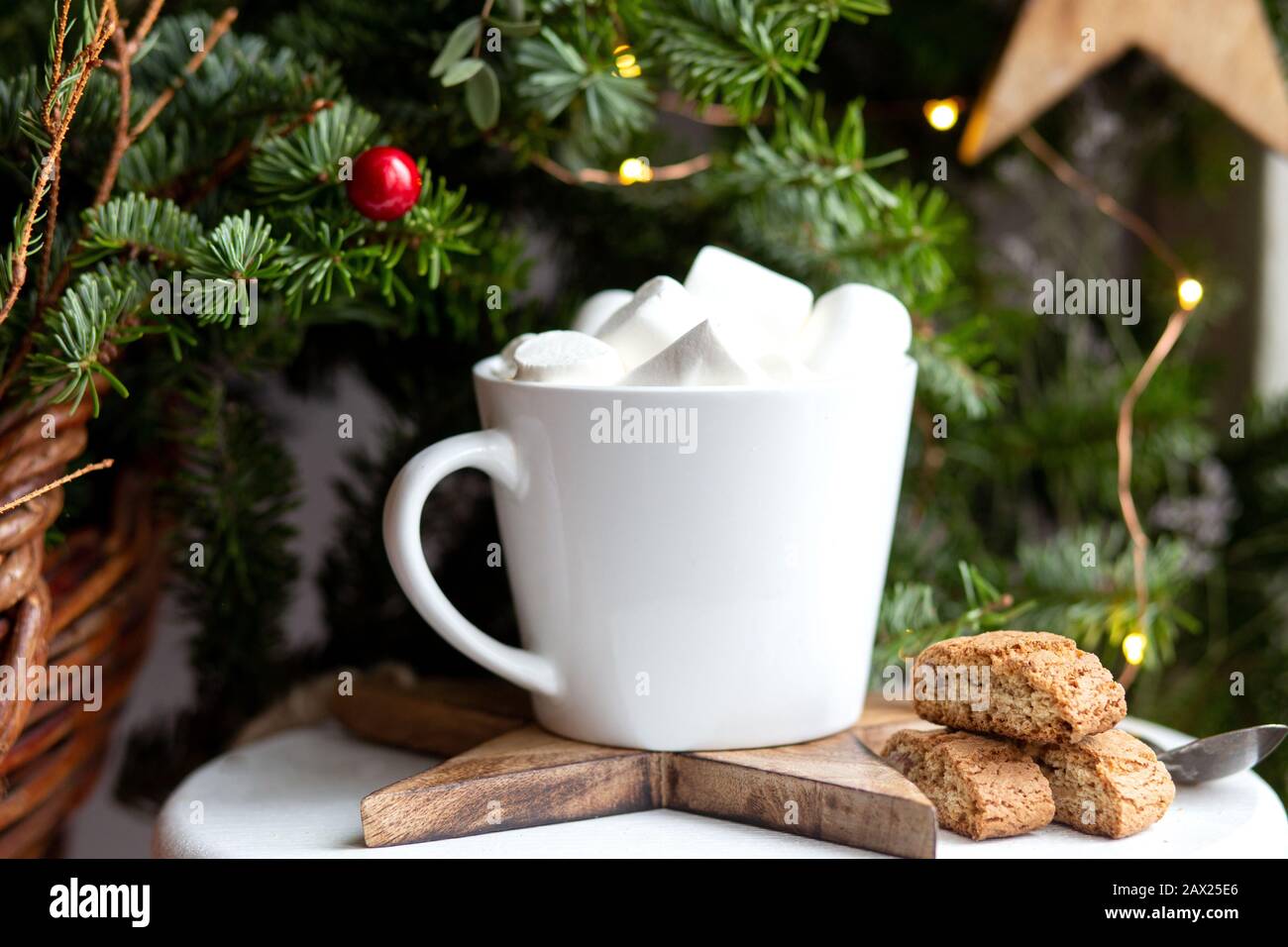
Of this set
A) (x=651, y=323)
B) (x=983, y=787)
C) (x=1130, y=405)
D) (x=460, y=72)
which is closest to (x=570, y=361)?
(x=651, y=323)

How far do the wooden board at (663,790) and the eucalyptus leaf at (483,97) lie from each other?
291 millimetres

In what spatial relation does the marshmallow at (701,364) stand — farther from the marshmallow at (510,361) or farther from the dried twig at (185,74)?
the dried twig at (185,74)

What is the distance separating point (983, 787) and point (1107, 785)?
49 mm

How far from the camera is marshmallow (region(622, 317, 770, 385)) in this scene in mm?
526

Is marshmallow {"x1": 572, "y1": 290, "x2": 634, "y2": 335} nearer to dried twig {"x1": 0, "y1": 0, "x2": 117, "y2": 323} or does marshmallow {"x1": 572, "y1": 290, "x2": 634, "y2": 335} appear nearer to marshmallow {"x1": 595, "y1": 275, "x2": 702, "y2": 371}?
marshmallow {"x1": 595, "y1": 275, "x2": 702, "y2": 371}

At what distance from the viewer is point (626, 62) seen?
0.60 metres

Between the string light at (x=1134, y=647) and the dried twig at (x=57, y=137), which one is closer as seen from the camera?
the dried twig at (x=57, y=137)

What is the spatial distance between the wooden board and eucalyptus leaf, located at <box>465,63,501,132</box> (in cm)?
29

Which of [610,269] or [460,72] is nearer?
[460,72]

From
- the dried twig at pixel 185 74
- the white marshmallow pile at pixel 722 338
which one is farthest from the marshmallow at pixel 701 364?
the dried twig at pixel 185 74

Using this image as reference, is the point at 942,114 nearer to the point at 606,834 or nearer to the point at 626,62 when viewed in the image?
the point at 626,62

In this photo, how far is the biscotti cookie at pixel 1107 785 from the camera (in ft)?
1.65
